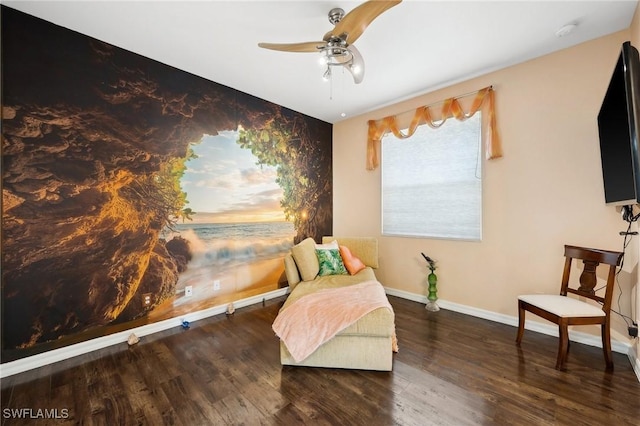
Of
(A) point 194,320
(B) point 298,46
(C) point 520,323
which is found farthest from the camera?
(A) point 194,320

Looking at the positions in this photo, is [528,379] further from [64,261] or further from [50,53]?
[50,53]

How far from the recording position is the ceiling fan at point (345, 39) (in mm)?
1535

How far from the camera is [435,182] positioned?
3283 mm

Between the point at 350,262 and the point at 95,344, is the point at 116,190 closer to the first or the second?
the point at 95,344

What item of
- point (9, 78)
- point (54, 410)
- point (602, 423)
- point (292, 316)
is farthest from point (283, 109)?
point (602, 423)

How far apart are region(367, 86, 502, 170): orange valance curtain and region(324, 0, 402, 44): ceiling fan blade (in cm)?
183

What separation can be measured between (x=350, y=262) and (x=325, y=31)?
240cm

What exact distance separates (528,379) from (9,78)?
4.52m

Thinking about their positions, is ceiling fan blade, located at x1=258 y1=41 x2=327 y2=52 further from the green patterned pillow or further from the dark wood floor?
the dark wood floor

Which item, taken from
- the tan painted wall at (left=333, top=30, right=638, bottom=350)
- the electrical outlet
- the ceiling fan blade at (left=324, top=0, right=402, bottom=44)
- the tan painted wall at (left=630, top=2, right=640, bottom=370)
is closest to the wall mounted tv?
the tan painted wall at (left=333, top=30, right=638, bottom=350)

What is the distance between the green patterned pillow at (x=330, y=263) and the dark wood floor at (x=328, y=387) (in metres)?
0.94

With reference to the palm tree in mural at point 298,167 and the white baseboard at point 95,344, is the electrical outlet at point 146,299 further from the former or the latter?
the palm tree in mural at point 298,167

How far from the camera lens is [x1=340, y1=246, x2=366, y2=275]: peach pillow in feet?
10.1

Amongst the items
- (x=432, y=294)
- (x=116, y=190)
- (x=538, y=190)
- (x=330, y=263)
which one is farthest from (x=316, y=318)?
(x=538, y=190)
